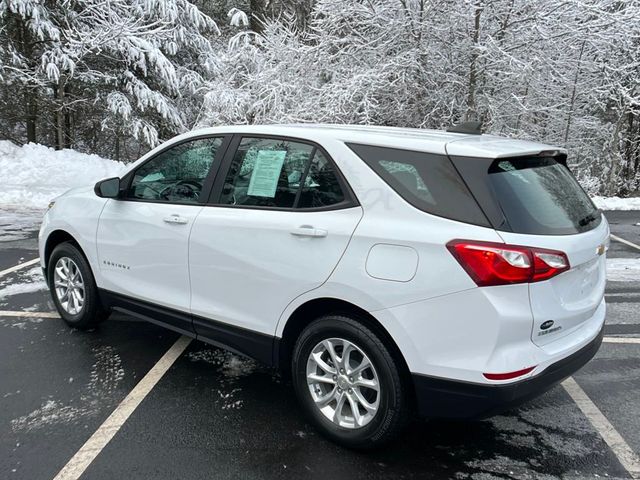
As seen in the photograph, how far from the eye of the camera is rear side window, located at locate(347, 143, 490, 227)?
95.6 inches

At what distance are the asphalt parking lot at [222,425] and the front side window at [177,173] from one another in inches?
47.6

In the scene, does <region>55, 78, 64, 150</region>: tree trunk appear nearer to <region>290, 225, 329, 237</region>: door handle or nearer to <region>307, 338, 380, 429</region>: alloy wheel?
<region>290, 225, 329, 237</region>: door handle

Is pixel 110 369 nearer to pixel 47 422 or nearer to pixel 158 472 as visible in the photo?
pixel 47 422

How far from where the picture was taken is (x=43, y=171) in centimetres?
1281

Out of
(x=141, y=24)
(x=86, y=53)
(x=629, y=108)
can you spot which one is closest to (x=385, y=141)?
(x=86, y=53)

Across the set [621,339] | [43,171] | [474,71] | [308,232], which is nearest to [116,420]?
[308,232]

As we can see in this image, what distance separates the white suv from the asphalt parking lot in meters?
0.33

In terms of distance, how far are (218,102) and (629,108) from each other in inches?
451

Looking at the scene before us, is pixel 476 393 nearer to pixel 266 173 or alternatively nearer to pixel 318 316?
pixel 318 316

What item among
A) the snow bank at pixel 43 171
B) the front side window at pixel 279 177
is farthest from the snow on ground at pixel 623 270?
the snow bank at pixel 43 171

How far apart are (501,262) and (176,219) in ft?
6.77

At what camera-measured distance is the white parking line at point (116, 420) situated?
2627mm

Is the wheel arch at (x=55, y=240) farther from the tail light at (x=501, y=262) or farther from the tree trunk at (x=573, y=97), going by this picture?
the tree trunk at (x=573, y=97)

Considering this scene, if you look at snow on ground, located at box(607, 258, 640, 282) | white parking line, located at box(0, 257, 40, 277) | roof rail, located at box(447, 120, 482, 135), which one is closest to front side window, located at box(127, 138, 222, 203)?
roof rail, located at box(447, 120, 482, 135)
